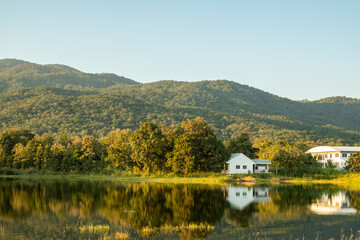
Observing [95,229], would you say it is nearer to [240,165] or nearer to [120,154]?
[120,154]

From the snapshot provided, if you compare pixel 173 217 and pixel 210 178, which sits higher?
pixel 173 217

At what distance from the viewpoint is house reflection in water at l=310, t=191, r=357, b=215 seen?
3192cm

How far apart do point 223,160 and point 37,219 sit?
187 ft

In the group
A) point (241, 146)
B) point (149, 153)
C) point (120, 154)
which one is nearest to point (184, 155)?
point (149, 153)

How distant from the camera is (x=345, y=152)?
10038 cm

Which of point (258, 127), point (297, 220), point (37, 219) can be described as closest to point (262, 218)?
point (297, 220)

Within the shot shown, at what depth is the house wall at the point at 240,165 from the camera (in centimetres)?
8088

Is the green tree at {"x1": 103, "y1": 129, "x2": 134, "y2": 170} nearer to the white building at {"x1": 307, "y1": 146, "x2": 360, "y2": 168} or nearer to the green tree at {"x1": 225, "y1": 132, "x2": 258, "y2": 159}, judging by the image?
the green tree at {"x1": 225, "y1": 132, "x2": 258, "y2": 159}

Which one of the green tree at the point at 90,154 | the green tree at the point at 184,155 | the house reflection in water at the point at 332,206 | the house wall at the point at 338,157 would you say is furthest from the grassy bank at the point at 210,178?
the house wall at the point at 338,157

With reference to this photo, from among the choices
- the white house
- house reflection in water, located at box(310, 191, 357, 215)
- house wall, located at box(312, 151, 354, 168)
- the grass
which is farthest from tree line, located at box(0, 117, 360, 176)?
the grass

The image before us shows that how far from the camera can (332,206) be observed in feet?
116

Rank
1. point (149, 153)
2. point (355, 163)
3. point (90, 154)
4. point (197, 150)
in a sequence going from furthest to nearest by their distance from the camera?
point (90, 154), point (149, 153), point (197, 150), point (355, 163)

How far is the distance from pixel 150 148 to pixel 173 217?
48774 mm

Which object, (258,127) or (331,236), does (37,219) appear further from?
(258,127)
